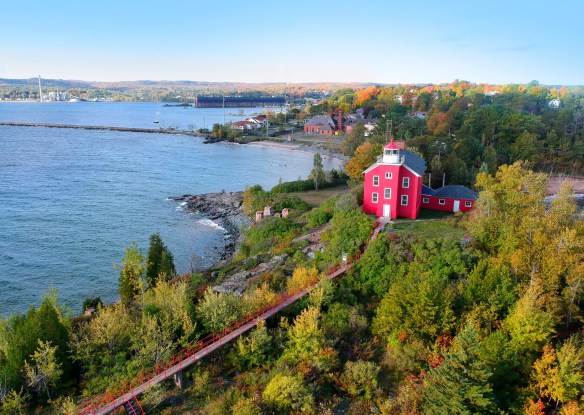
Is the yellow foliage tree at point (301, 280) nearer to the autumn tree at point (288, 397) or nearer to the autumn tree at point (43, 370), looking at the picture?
the autumn tree at point (288, 397)

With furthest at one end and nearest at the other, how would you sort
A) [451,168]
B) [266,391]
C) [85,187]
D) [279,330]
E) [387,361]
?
1. [85,187]
2. [451,168]
3. [279,330]
4. [387,361]
5. [266,391]

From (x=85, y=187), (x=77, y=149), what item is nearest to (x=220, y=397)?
(x=85, y=187)

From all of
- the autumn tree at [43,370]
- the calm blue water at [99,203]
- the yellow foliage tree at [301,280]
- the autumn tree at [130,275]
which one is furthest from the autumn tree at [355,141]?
the autumn tree at [43,370]

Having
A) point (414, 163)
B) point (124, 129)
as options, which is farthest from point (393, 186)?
point (124, 129)

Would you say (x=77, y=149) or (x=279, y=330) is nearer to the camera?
(x=279, y=330)

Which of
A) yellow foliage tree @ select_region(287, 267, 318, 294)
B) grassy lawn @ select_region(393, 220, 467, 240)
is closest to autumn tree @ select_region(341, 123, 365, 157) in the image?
grassy lawn @ select_region(393, 220, 467, 240)

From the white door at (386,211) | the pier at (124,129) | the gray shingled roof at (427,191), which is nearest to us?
the white door at (386,211)

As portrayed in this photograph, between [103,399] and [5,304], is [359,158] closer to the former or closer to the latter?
[5,304]
